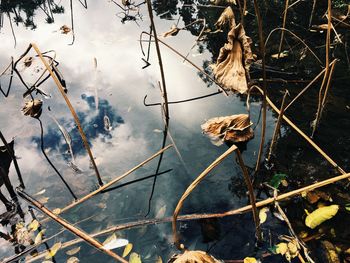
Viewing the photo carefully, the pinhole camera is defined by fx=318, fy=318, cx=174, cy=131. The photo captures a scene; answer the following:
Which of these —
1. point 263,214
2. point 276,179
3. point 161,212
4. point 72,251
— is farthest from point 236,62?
point 72,251

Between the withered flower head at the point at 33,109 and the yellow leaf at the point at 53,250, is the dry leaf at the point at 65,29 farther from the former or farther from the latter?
the yellow leaf at the point at 53,250

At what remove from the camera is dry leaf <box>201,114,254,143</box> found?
96.0 inches

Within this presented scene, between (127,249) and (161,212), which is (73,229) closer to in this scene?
(127,249)

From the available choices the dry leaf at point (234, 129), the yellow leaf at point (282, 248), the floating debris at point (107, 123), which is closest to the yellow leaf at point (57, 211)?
the floating debris at point (107, 123)

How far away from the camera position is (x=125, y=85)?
11.2 ft

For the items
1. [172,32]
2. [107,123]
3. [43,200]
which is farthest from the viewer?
[172,32]

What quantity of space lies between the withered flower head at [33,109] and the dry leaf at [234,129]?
172 cm

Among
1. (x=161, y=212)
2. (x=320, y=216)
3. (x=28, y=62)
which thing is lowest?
(x=161, y=212)

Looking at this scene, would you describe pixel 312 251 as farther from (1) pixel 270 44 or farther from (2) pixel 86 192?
(1) pixel 270 44

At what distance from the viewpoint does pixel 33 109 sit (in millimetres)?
3051

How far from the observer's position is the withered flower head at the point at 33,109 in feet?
10.0

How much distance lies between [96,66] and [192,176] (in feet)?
6.83

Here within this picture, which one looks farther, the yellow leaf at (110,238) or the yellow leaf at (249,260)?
the yellow leaf at (110,238)

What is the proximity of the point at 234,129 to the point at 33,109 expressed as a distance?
6.32 feet
